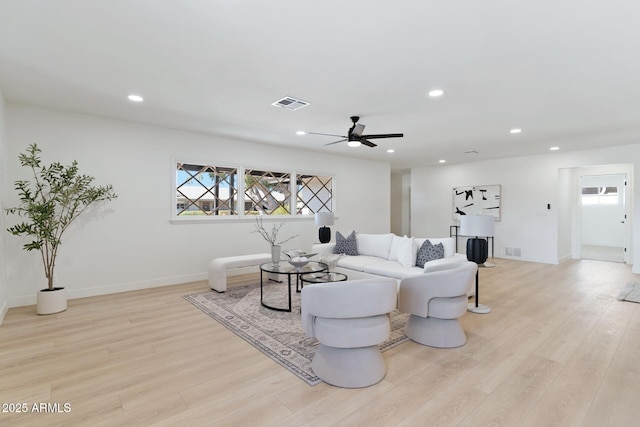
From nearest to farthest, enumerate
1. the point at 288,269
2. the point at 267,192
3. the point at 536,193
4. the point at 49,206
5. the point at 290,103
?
the point at 49,206 → the point at 290,103 → the point at 288,269 → the point at 267,192 → the point at 536,193

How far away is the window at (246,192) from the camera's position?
557 cm

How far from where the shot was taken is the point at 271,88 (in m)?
3.48

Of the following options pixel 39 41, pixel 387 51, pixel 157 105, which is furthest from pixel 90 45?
pixel 387 51

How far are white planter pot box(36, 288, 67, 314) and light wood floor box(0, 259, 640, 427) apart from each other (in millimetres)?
134

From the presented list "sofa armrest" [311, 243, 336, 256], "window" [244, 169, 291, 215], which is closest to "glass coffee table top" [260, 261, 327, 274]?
"sofa armrest" [311, 243, 336, 256]

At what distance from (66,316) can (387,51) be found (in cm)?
460

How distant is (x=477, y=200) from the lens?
334 inches

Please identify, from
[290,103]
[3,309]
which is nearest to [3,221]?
[3,309]

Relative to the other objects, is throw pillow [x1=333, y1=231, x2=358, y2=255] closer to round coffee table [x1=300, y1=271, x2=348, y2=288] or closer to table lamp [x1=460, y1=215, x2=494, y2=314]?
round coffee table [x1=300, y1=271, x2=348, y2=288]

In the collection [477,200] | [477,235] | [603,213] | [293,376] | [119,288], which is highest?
[477,200]

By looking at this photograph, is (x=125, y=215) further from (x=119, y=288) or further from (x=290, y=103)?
(x=290, y=103)

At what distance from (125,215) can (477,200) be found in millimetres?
8211

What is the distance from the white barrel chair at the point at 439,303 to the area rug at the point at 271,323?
0.28 meters

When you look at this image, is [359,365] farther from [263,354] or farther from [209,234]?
[209,234]
